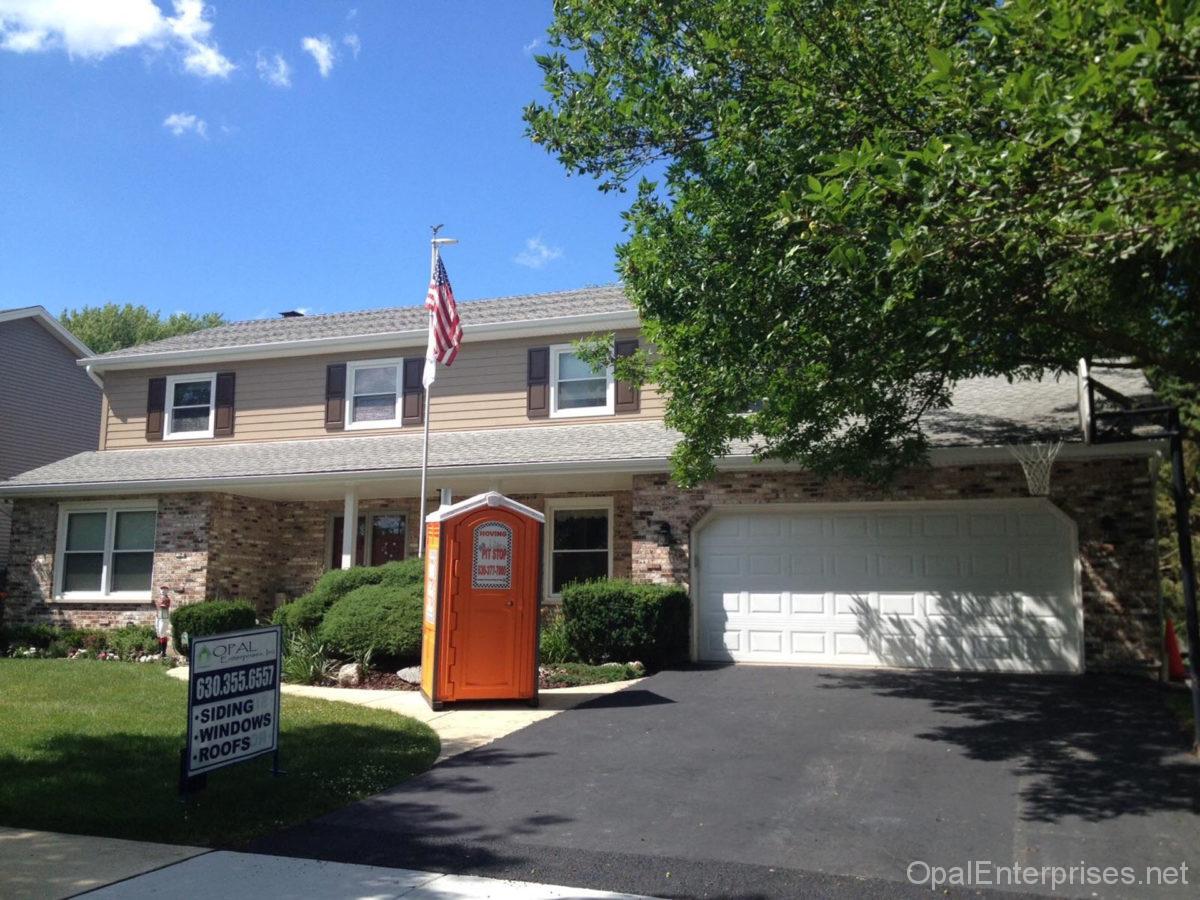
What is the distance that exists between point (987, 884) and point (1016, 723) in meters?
4.69

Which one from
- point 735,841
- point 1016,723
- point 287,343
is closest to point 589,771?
point 735,841

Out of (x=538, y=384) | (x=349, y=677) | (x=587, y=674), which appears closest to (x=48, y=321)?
(x=538, y=384)

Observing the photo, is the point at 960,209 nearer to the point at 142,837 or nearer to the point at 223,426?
the point at 142,837

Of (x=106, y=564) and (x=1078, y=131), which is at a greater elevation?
(x=1078, y=131)

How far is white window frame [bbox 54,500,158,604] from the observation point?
60.1 ft

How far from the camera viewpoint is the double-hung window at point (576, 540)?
17.0m

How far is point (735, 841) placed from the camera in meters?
6.22

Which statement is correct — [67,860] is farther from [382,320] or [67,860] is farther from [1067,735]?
[382,320]

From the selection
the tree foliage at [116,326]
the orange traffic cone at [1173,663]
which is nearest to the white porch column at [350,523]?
the orange traffic cone at [1173,663]

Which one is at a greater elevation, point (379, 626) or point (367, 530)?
point (367, 530)

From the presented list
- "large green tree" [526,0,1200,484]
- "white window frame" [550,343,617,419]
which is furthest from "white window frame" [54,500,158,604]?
"large green tree" [526,0,1200,484]

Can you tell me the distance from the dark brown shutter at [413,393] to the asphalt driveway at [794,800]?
932cm

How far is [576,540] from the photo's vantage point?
56.5 feet

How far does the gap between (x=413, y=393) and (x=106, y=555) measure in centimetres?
665
